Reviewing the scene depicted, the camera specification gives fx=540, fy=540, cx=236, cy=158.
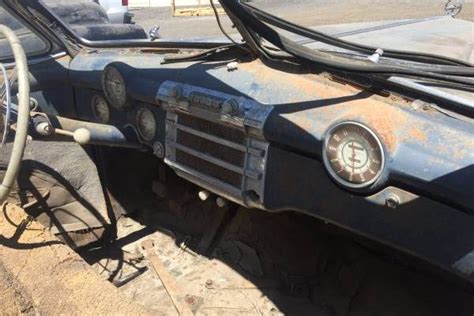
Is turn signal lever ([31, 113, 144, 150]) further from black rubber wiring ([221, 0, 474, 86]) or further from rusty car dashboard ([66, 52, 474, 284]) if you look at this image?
black rubber wiring ([221, 0, 474, 86])

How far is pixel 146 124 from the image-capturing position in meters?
2.69

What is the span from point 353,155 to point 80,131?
1.24 m

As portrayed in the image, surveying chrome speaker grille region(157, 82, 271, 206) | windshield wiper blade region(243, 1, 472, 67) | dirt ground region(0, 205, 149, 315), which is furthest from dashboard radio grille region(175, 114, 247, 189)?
dirt ground region(0, 205, 149, 315)

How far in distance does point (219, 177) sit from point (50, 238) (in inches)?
33.5

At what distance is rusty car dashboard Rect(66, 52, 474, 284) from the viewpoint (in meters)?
1.67

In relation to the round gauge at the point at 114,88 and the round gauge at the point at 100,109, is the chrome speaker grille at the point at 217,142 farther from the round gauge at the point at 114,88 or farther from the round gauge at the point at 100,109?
the round gauge at the point at 100,109

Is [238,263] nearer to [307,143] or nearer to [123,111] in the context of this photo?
[123,111]

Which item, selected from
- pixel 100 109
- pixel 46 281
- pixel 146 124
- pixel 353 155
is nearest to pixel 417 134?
pixel 353 155

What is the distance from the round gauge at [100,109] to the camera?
2895 mm

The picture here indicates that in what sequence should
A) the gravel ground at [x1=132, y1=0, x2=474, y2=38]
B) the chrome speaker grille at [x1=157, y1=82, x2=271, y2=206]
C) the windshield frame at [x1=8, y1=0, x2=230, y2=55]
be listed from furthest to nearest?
the gravel ground at [x1=132, y1=0, x2=474, y2=38] < the windshield frame at [x1=8, y1=0, x2=230, y2=55] < the chrome speaker grille at [x1=157, y1=82, x2=271, y2=206]

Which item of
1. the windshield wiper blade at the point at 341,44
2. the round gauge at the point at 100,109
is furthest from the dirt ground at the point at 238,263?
the windshield wiper blade at the point at 341,44

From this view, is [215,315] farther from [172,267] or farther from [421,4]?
[421,4]

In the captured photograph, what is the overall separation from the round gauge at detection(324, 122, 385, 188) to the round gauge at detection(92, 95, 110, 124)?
1456 mm

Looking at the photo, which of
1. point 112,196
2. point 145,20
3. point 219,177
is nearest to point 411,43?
point 219,177
